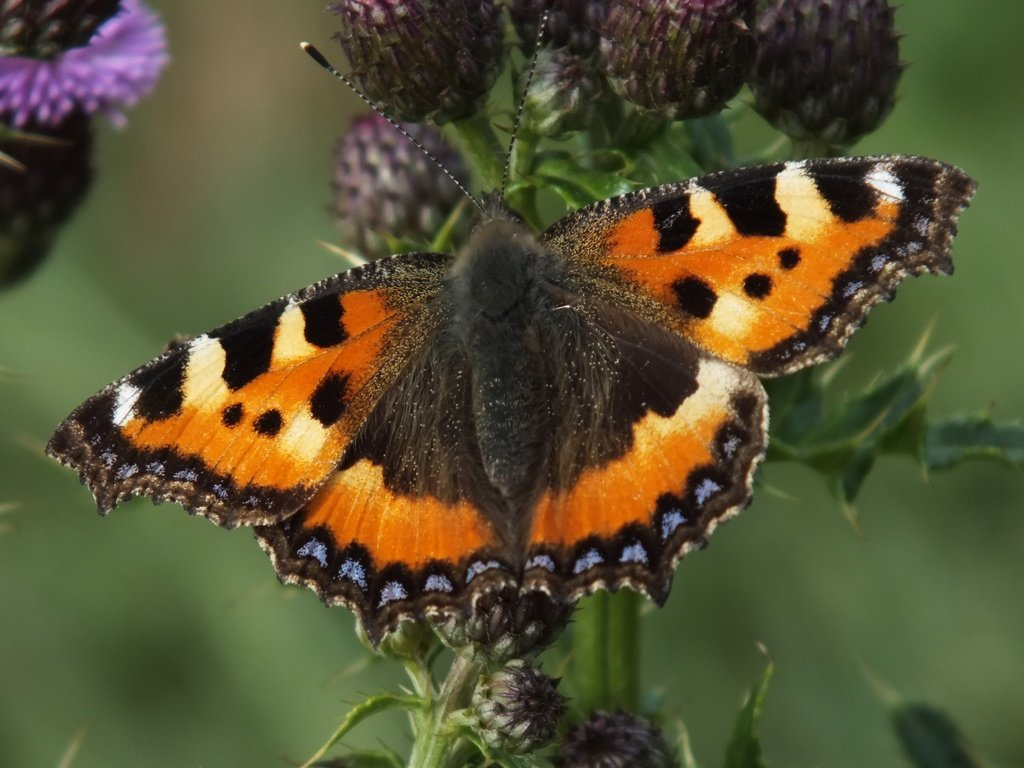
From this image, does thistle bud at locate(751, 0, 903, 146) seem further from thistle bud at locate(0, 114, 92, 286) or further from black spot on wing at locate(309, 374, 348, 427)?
thistle bud at locate(0, 114, 92, 286)

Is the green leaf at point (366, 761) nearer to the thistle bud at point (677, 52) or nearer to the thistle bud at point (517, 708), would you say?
the thistle bud at point (517, 708)

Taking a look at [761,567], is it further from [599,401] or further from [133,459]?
[133,459]

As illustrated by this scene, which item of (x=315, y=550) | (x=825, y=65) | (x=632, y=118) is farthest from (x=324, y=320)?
(x=825, y=65)

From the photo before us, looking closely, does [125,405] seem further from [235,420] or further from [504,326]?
[504,326]

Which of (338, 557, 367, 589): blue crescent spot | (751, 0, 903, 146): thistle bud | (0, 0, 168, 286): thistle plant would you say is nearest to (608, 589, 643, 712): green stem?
(338, 557, 367, 589): blue crescent spot

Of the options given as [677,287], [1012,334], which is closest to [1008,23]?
[1012,334]

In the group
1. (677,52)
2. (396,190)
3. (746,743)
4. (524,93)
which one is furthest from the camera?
(396,190)

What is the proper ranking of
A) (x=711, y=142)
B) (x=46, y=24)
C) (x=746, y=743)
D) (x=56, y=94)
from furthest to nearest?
(x=56, y=94) → (x=46, y=24) → (x=711, y=142) → (x=746, y=743)
